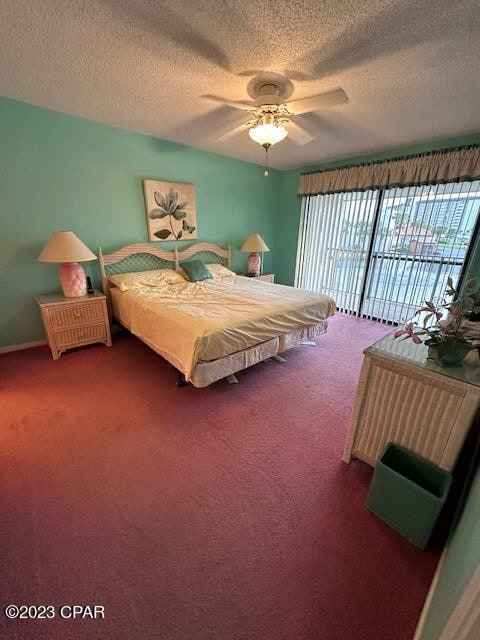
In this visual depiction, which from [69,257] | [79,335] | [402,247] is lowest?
[79,335]

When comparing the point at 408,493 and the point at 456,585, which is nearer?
the point at 456,585

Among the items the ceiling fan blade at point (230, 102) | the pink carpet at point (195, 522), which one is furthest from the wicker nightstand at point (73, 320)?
the ceiling fan blade at point (230, 102)

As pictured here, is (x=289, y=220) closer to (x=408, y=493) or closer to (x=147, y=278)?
(x=147, y=278)

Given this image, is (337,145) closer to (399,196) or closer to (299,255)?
(399,196)

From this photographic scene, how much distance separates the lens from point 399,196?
3537 mm

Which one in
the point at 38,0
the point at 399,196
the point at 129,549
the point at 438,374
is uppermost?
the point at 38,0

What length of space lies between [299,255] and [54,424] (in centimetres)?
435

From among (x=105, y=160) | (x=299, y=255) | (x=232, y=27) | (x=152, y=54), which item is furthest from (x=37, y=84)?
(x=299, y=255)

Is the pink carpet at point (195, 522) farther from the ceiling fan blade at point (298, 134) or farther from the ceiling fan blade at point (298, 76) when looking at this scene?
the ceiling fan blade at point (298, 134)

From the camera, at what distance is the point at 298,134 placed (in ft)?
9.44

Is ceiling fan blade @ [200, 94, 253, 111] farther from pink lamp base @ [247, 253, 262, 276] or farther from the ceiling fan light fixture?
pink lamp base @ [247, 253, 262, 276]

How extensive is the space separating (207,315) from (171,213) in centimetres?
209

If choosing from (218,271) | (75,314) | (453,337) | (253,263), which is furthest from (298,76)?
(75,314)

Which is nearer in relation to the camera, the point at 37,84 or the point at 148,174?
the point at 37,84
